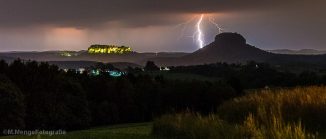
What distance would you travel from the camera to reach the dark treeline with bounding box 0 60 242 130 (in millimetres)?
57475

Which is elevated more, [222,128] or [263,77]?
[222,128]

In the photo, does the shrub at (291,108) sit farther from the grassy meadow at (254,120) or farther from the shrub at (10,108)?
the shrub at (10,108)

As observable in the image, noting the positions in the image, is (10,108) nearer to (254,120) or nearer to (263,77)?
(254,120)

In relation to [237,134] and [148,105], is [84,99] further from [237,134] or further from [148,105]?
[237,134]

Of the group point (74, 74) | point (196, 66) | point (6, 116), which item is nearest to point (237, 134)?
point (6, 116)

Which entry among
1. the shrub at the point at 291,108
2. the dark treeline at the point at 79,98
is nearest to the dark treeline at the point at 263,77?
the dark treeline at the point at 79,98

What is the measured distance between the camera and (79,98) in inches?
2606

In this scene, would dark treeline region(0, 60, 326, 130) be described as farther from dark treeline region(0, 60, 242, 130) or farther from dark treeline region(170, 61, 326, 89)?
dark treeline region(170, 61, 326, 89)

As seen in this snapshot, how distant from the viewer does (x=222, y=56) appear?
194875 mm

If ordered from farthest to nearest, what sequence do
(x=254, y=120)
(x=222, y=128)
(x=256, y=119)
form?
(x=256, y=119) < (x=254, y=120) < (x=222, y=128)

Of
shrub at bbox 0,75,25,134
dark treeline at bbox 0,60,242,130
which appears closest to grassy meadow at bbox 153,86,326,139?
dark treeline at bbox 0,60,242,130

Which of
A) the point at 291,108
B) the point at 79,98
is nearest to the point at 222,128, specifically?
the point at 291,108

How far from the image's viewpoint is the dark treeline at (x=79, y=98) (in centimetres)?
5747

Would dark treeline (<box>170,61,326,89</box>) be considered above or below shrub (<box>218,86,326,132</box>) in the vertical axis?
below
